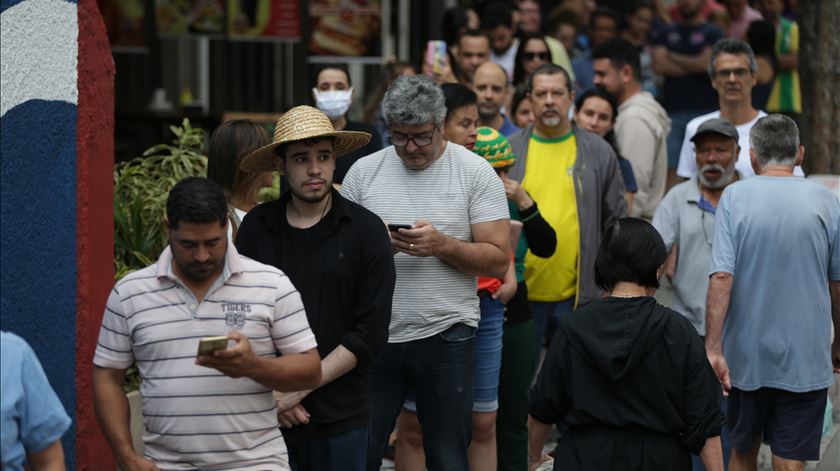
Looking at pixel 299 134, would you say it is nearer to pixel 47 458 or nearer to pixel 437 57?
pixel 47 458

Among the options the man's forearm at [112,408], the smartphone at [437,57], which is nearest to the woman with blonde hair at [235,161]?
the man's forearm at [112,408]

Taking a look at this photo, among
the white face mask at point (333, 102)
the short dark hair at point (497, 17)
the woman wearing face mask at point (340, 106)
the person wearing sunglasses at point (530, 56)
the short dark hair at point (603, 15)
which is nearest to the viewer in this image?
the woman wearing face mask at point (340, 106)

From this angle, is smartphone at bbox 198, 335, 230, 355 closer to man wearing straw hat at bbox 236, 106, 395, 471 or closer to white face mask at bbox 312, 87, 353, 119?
man wearing straw hat at bbox 236, 106, 395, 471

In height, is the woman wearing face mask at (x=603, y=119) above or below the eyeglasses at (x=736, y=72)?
below

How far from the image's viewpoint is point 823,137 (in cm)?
1047

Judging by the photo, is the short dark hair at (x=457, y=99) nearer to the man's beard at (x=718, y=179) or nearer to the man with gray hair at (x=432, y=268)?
the man with gray hair at (x=432, y=268)

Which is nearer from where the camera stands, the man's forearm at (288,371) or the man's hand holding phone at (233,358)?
the man's hand holding phone at (233,358)

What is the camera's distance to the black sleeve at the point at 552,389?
16.0 ft

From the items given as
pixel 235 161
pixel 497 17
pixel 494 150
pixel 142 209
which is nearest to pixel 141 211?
pixel 142 209

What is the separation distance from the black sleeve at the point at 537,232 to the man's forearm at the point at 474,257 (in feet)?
2.85

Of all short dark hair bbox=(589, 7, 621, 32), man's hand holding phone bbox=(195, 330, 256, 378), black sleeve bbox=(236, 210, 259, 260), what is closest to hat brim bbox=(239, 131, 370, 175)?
black sleeve bbox=(236, 210, 259, 260)

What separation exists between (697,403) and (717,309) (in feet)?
5.33

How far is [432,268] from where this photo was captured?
5914 mm

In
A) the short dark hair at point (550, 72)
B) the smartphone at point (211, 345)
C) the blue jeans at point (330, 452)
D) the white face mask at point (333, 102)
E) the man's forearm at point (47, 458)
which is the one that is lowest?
the blue jeans at point (330, 452)
